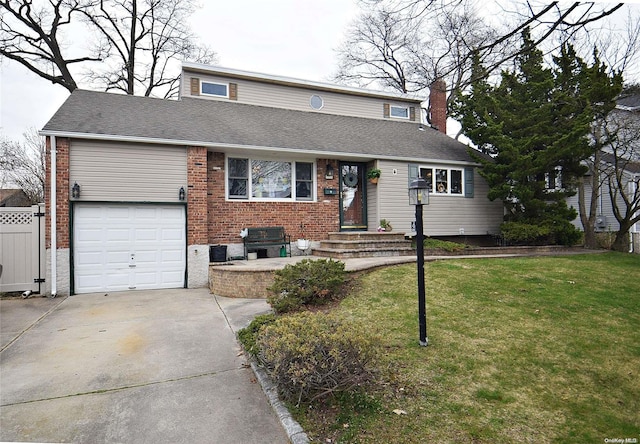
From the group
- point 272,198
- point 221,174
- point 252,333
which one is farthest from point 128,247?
point 252,333

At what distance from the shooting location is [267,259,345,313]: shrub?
18.6ft

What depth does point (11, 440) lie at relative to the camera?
2.71 metres

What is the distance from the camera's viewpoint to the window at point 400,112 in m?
14.9

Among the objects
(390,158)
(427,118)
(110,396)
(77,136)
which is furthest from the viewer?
(427,118)

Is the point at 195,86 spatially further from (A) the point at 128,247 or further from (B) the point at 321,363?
(B) the point at 321,363

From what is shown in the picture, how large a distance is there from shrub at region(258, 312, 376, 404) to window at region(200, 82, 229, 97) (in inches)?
433

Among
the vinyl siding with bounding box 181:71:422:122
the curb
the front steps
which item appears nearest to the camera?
the curb

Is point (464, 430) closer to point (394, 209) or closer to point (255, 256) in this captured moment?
point (255, 256)

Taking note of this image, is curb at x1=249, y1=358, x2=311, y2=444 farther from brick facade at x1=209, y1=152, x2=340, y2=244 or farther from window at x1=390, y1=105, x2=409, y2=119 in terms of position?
window at x1=390, y1=105, x2=409, y2=119

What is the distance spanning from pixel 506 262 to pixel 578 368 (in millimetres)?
5210

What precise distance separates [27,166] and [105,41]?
8131 mm

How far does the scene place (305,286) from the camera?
593cm

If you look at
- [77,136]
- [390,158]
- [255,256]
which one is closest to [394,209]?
[390,158]

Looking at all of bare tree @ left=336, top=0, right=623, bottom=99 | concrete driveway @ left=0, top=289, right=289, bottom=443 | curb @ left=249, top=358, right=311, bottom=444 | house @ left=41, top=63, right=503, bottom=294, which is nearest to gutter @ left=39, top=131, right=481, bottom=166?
house @ left=41, top=63, right=503, bottom=294
